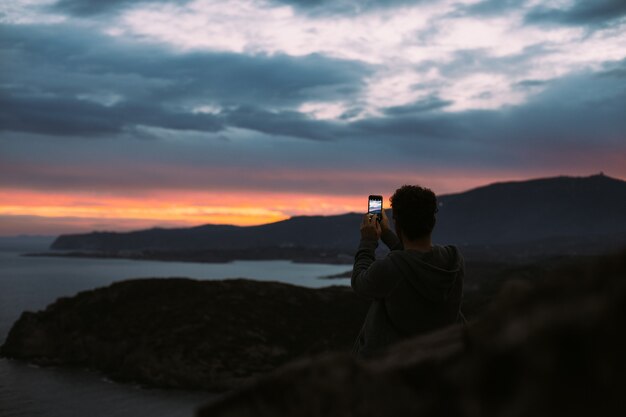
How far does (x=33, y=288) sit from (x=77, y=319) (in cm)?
11780

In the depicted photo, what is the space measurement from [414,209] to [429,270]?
46cm

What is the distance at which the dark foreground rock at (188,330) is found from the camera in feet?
209

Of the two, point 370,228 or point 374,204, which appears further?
point 374,204

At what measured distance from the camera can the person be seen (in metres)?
3.79

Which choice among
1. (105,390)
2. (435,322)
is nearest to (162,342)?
(105,390)

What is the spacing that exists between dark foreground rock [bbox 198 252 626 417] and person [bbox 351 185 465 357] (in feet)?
6.86

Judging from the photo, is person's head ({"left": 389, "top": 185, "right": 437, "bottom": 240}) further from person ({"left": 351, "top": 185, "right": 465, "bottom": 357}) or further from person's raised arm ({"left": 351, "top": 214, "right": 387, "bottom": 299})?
person's raised arm ({"left": 351, "top": 214, "right": 387, "bottom": 299})

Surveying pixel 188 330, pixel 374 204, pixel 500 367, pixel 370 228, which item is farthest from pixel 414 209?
pixel 188 330

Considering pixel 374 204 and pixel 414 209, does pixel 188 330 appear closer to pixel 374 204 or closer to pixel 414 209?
pixel 374 204

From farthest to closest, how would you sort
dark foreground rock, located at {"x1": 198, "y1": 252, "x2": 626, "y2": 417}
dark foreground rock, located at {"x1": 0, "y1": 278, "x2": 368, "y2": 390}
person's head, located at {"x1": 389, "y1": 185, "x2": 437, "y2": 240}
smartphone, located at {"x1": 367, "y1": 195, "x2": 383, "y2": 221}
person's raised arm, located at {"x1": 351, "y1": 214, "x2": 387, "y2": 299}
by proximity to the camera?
dark foreground rock, located at {"x1": 0, "y1": 278, "x2": 368, "y2": 390} < smartphone, located at {"x1": 367, "y1": 195, "x2": 383, "y2": 221} < person's head, located at {"x1": 389, "y1": 185, "x2": 437, "y2": 240} < person's raised arm, located at {"x1": 351, "y1": 214, "x2": 387, "y2": 299} < dark foreground rock, located at {"x1": 198, "y1": 252, "x2": 626, "y2": 417}

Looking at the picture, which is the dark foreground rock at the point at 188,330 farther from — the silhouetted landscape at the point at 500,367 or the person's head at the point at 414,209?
the silhouetted landscape at the point at 500,367

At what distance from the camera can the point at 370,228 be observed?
175 inches

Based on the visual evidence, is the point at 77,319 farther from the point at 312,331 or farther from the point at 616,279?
the point at 616,279

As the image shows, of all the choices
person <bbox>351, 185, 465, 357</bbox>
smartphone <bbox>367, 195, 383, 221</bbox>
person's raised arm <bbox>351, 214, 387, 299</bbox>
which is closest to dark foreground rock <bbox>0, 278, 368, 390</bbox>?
smartphone <bbox>367, 195, 383, 221</bbox>
